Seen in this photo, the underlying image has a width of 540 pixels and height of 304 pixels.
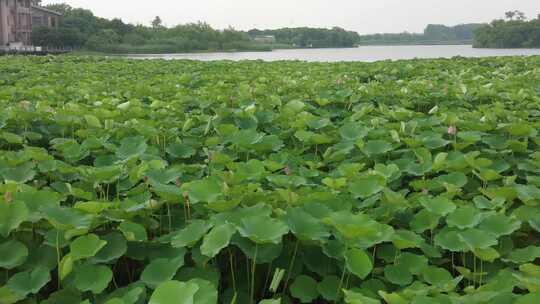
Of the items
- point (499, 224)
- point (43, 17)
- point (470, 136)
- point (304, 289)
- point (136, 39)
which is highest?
point (43, 17)

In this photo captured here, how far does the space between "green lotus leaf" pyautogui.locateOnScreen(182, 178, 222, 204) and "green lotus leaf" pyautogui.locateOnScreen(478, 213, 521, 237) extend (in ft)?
1.99

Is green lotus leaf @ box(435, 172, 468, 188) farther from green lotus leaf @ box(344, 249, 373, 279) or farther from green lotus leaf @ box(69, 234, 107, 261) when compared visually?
green lotus leaf @ box(69, 234, 107, 261)

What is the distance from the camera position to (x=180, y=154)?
183 centimetres

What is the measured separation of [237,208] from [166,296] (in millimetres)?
387

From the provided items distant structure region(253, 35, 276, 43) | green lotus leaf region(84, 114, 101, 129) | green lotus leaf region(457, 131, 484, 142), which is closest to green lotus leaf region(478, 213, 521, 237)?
green lotus leaf region(457, 131, 484, 142)

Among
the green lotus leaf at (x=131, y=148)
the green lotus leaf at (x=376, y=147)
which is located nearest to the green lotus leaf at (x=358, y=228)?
the green lotus leaf at (x=376, y=147)

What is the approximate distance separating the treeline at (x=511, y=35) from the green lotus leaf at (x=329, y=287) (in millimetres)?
25351

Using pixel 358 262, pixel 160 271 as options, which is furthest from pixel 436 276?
pixel 160 271

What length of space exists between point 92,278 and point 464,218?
81 centimetres

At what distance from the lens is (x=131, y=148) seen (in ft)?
5.59

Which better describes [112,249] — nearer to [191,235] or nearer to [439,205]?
[191,235]

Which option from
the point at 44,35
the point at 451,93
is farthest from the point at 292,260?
the point at 44,35

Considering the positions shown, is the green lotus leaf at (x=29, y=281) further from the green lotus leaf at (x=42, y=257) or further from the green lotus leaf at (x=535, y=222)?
the green lotus leaf at (x=535, y=222)

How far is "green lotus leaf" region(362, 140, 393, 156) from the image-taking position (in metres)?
1.74
